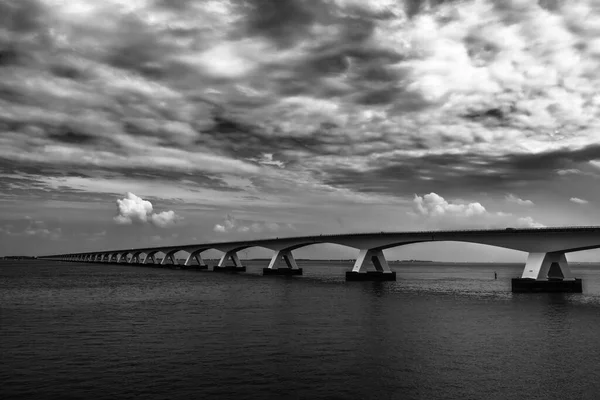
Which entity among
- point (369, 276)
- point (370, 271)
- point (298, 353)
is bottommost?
point (298, 353)

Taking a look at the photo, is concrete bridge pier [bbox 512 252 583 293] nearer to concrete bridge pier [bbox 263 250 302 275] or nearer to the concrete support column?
the concrete support column

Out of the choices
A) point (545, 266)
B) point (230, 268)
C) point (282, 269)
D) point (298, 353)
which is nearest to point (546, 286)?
point (545, 266)

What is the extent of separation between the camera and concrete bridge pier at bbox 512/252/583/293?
65500 mm

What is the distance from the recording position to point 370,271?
99438 mm

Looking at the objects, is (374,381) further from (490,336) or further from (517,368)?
(490,336)

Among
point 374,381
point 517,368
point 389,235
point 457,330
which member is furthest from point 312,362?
point 389,235

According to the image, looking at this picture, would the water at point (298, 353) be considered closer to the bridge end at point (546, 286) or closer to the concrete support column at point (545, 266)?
the bridge end at point (546, 286)

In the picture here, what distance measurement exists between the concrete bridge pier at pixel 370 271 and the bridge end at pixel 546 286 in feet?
111

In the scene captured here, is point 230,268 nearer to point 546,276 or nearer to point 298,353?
point 546,276

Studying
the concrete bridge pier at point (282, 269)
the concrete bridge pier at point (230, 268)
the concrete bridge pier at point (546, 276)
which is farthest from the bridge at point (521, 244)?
the concrete bridge pier at point (230, 268)

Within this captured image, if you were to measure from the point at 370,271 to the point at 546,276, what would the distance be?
38.0 metres

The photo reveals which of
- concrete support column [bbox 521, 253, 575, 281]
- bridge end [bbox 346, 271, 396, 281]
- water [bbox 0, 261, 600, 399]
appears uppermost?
concrete support column [bbox 521, 253, 575, 281]

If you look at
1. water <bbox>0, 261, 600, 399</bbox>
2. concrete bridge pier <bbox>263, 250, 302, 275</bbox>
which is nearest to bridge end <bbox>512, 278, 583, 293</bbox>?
water <bbox>0, 261, 600, 399</bbox>

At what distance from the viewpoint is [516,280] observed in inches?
2694
